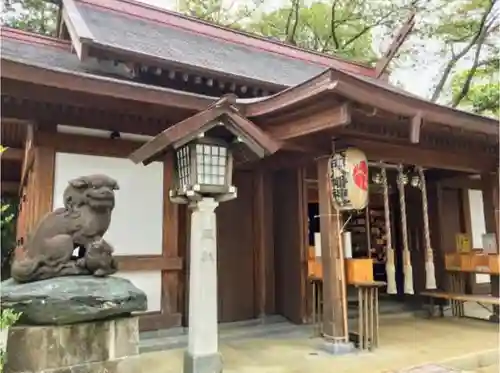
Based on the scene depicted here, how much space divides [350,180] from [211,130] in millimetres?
1727

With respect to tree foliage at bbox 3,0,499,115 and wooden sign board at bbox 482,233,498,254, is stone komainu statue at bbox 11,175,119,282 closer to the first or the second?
wooden sign board at bbox 482,233,498,254

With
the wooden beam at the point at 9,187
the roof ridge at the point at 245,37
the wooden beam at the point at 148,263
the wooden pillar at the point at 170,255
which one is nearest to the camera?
the wooden beam at the point at 148,263

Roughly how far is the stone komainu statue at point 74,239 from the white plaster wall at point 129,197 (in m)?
1.31

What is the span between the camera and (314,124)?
4.24 meters

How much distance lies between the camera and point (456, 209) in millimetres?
8281

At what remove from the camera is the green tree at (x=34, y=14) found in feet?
43.5

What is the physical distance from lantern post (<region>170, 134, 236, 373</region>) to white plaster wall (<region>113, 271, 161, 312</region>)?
137 cm

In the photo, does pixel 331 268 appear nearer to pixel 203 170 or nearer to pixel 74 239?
pixel 203 170

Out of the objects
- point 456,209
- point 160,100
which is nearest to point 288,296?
point 160,100

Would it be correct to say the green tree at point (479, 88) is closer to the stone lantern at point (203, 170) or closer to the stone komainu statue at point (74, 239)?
the stone lantern at point (203, 170)

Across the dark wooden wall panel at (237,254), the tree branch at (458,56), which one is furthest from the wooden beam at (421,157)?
the tree branch at (458,56)

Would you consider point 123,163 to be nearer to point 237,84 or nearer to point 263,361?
point 237,84

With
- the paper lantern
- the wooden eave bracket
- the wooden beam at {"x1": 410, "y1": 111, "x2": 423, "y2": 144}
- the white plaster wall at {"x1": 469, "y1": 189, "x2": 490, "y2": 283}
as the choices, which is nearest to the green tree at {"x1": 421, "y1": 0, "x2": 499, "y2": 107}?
the white plaster wall at {"x1": 469, "y1": 189, "x2": 490, "y2": 283}

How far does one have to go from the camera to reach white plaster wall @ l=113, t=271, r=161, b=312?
4880 millimetres
